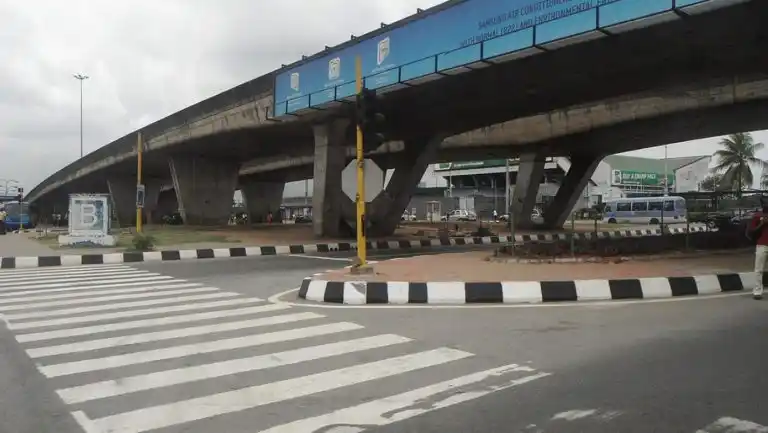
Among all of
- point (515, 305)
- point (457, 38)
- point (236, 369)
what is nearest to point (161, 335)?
point (236, 369)

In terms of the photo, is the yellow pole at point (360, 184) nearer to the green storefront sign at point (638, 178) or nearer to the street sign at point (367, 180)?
the street sign at point (367, 180)

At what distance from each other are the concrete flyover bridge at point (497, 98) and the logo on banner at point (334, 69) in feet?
0.23

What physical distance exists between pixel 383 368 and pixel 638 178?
9092 cm

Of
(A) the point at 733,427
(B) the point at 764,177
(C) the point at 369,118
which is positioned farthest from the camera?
(B) the point at 764,177

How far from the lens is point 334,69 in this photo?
23906 millimetres

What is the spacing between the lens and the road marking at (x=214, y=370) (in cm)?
516

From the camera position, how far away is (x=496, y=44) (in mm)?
17000

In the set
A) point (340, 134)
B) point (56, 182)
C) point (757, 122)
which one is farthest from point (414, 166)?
point (56, 182)

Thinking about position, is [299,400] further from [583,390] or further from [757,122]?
[757,122]

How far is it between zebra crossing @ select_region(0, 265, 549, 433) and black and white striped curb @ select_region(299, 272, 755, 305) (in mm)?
1335

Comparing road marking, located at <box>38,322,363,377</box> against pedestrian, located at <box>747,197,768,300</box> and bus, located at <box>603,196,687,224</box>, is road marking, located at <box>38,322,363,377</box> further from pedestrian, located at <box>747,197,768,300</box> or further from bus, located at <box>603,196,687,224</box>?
bus, located at <box>603,196,687,224</box>

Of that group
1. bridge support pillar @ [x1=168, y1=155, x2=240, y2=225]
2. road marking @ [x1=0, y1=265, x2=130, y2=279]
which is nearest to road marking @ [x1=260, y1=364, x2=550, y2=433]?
road marking @ [x1=0, y1=265, x2=130, y2=279]

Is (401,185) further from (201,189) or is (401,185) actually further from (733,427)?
(733,427)

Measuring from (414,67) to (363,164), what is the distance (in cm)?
845
